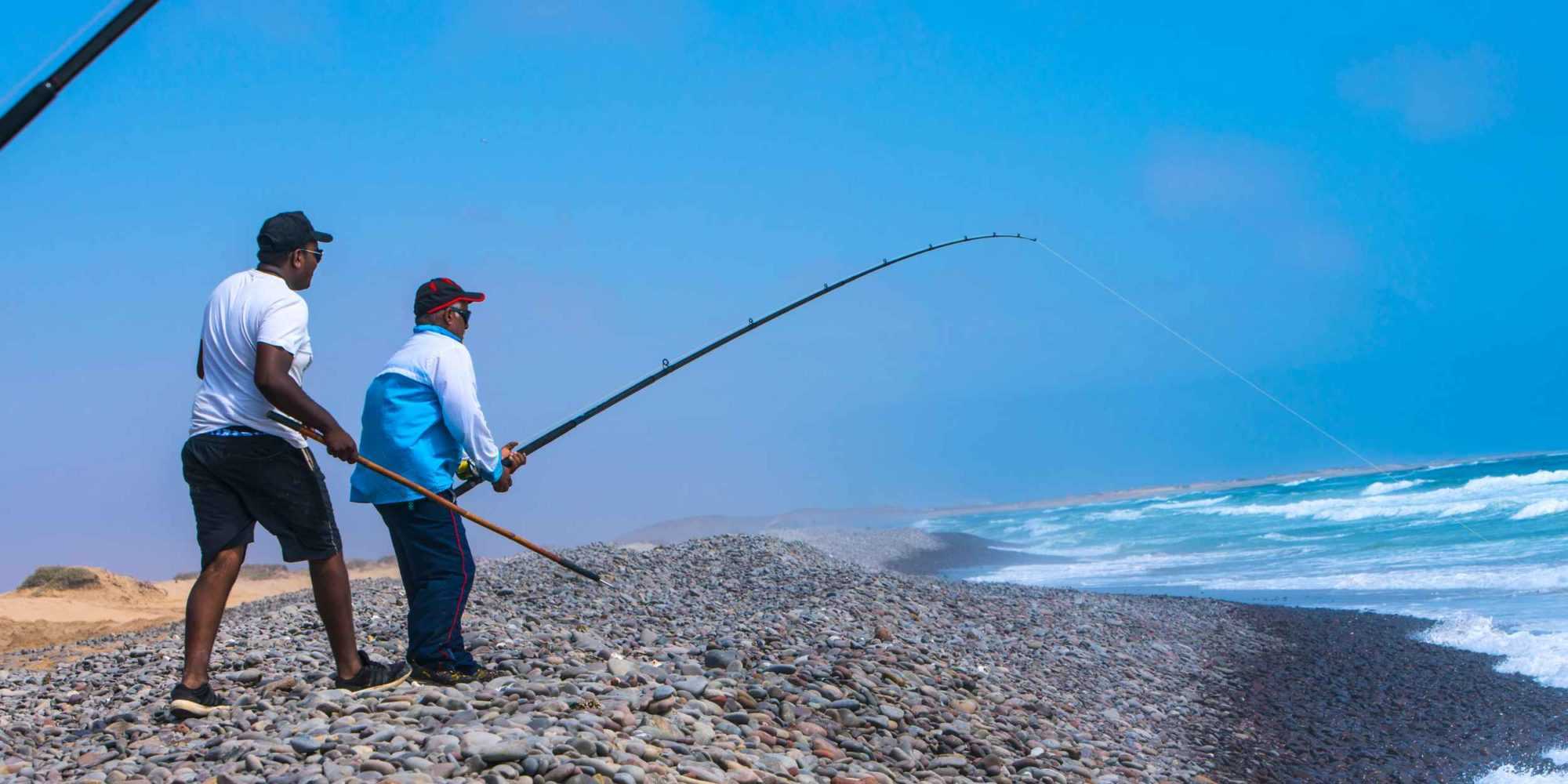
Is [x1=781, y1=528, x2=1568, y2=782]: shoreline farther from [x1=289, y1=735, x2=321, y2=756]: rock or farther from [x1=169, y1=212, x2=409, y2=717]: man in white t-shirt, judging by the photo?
[x1=169, y1=212, x2=409, y2=717]: man in white t-shirt

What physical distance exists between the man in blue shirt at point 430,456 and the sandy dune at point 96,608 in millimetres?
7894

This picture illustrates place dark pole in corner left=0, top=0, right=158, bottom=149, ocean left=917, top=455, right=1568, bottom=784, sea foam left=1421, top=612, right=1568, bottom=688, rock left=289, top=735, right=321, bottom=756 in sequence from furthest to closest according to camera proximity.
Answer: ocean left=917, top=455, right=1568, bottom=784
sea foam left=1421, top=612, right=1568, bottom=688
rock left=289, top=735, right=321, bottom=756
dark pole in corner left=0, top=0, right=158, bottom=149

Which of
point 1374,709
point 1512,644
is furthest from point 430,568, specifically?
point 1512,644

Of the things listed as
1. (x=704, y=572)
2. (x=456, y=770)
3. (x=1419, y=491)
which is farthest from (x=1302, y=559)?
(x=456, y=770)

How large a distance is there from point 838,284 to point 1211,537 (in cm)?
2156

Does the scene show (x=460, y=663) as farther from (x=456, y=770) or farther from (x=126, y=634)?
(x=126, y=634)

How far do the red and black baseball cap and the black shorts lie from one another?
0.77 metres

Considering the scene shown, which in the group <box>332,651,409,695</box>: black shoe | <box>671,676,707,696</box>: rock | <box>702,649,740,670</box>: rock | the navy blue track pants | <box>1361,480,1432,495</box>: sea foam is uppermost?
<box>1361,480,1432,495</box>: sea foam

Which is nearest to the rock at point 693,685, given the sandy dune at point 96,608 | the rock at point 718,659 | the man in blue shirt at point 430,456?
the rock at point 718,659

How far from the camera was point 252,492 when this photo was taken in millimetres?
4285

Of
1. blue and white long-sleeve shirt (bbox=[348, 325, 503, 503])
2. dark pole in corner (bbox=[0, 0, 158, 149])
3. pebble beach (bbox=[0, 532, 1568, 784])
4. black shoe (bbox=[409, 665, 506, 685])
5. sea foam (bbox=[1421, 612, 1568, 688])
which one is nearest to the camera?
dark pole in corner (bbox=[0, 0, 158, 149])

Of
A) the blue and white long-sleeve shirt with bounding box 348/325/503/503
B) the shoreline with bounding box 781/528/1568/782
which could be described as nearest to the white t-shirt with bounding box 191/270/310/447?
the blue and white long-sleeve shirt with bounding box 348/325/503/503

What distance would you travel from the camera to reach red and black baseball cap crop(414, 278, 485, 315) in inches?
190

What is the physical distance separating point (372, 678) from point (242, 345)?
1406mm
